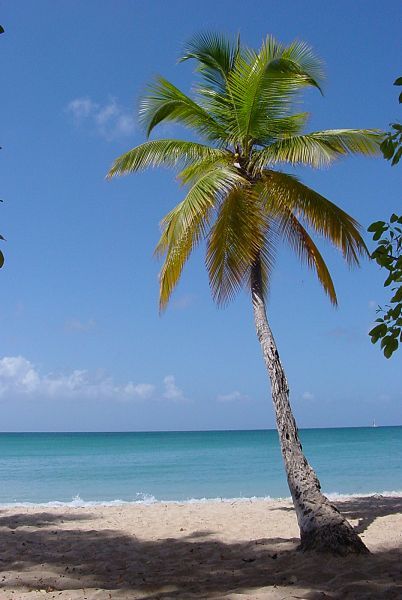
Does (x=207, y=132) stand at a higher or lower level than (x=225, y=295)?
higher

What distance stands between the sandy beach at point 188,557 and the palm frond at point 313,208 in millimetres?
4231

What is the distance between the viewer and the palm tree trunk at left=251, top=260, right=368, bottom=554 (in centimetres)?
634

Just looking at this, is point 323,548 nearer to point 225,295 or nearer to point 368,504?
point 225,295

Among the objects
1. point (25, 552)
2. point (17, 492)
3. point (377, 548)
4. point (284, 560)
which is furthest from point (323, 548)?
point (17, 492)

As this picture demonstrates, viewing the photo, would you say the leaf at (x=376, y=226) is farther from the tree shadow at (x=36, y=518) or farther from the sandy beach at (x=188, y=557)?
the tree shadow at (x=36, y=518)

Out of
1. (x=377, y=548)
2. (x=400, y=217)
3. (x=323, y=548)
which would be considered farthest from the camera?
(x=377, y=548)

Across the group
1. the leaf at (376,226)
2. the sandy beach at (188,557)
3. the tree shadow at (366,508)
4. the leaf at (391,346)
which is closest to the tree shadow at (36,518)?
the sandy beach at (188,557)

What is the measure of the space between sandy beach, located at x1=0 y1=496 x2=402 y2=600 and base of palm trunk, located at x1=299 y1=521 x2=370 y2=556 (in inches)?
5.8

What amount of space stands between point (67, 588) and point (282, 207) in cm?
606

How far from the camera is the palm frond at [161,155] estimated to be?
30.7 feet

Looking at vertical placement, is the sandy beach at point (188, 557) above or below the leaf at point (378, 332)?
below

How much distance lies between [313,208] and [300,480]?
13.2 feet

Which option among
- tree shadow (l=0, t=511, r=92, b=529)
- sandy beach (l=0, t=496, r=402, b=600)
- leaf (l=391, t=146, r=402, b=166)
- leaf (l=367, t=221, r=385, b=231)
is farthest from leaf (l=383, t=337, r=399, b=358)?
tree shadow (l=0, t=511, r=92, b=529)

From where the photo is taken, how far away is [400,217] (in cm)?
274
